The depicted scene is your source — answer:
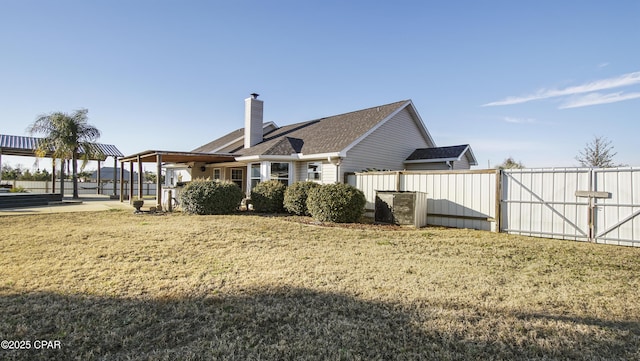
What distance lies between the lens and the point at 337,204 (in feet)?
35.5

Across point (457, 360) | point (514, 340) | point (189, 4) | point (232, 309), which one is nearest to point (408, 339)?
point (457, 360)

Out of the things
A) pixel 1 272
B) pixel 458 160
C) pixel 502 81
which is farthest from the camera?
pixel 458 160

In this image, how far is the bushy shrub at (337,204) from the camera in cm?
1084

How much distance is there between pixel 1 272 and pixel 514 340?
282 inches

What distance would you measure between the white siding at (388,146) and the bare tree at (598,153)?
1302 centimetres

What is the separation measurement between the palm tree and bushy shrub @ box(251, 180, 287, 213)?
664 inches

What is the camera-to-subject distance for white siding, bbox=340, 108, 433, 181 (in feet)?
48.2

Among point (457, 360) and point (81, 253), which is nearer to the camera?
point (457, 360)

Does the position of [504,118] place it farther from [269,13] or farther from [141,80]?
[141,80]

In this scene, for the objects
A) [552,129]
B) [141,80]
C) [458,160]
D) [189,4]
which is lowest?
[458,160]

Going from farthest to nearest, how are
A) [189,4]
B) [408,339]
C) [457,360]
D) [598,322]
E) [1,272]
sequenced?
[189,4] → [1,272] → [598,322] → [408,339] → [457,360]

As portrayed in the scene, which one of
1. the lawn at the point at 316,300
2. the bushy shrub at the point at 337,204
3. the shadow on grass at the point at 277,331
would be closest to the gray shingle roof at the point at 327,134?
the bushy shrub at the point at 337,204

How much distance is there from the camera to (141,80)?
599 inches

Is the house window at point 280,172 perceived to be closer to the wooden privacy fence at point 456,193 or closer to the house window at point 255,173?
the house window at point 255,173
